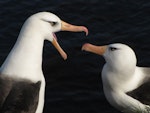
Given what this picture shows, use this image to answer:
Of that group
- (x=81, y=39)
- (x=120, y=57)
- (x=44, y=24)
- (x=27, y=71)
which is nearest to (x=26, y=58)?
(x=27, y=71)

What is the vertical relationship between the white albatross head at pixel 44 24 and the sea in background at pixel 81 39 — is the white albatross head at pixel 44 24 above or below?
above

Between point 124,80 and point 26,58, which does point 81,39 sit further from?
point 26,58

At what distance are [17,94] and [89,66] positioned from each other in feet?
11.4

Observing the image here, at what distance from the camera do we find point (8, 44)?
40.8 feet

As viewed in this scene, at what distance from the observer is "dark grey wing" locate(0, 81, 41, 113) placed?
821 centimetres

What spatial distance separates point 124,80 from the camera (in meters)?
9.80

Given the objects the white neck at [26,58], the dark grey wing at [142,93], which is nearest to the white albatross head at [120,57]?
the dark grey wing at [142,93]

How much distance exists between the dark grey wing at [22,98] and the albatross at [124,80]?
1.72 metres

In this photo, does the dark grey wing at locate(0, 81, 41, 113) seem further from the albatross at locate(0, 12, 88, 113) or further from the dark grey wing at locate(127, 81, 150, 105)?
the dark grey wing at locate(127, 81, 150, 105)

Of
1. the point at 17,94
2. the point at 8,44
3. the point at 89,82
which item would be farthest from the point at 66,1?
the point at 17,94

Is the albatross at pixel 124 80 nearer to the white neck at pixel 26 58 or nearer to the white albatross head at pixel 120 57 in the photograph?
the white albatross head at pixel 120 57

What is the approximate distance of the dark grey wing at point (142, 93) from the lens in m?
9.36

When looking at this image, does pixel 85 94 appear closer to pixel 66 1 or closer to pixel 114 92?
pixel 114 92

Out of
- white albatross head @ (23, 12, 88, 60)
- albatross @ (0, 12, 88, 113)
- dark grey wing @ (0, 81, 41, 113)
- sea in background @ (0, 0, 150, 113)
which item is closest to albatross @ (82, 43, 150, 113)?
sea in background @ (0, 0, 150, 113)
